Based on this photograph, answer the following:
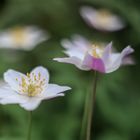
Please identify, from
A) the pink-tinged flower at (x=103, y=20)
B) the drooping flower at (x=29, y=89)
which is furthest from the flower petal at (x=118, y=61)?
the pink-tinged flower at (x=103, y=20)

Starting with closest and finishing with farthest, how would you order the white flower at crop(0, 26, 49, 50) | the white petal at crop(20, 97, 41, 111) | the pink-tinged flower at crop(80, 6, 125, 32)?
the white petal at crop(20, 97, 41, 111) → the pink-tinged flower at crop(80, 6, 125, 32) → the white flower at crop(0, 26, 49, 50)

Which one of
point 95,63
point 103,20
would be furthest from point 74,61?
point 103,20

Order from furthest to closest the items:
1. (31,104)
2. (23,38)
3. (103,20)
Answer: (23,38)
(103,20)
(31,104)

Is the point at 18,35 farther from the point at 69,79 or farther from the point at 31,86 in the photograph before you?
the point at 31,86

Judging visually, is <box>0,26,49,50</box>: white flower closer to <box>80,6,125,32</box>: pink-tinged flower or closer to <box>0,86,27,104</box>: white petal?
<box>80,6,125,32</box>: pink-tinged flower

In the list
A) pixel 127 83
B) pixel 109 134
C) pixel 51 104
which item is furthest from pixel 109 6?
pixel 109 134

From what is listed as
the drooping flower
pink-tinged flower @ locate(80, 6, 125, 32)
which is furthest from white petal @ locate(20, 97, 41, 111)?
pink-tinged flower @ locate(80, 6, 125, 32)

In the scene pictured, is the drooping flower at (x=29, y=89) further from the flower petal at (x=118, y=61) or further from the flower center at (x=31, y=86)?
the flower petal at (x=118, y=61)
